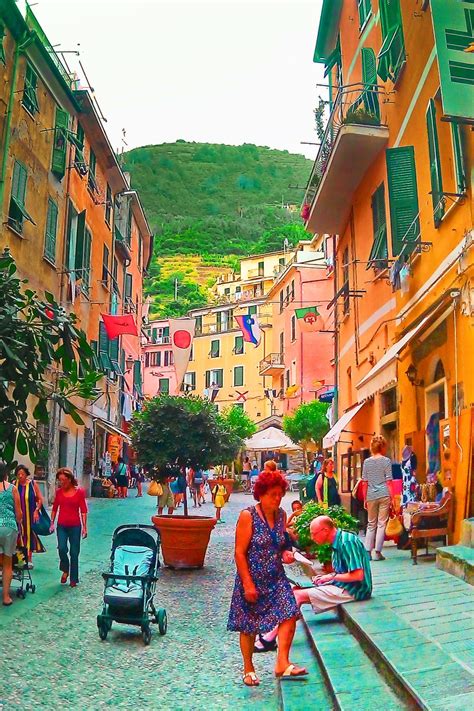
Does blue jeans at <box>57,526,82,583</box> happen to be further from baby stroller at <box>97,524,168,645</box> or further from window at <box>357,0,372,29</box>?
window at <box>357,0,372,29</box>

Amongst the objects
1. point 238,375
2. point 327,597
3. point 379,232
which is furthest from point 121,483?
point 238,375

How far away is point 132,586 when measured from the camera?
6879 mm

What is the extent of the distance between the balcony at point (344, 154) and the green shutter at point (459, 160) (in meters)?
4.94

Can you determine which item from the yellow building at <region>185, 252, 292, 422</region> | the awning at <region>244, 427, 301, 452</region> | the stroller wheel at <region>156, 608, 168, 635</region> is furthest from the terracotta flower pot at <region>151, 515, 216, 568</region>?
the yellow building at <region>185, 252, 292, 422</region>

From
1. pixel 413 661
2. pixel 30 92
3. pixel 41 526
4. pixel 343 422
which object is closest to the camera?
pixel 413 661

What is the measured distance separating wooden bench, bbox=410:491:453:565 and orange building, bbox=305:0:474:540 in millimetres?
232

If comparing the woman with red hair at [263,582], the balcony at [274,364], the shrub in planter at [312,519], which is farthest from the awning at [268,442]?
the woman with red hair at [263,582]

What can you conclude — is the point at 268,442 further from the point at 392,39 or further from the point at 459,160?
the point at 459,160

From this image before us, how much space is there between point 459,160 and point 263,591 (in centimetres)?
604

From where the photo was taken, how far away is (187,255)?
11850cm

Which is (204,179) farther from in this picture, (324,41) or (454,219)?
(454,219)

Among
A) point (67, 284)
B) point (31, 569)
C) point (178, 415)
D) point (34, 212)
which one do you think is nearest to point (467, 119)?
Result: point (178, 415)

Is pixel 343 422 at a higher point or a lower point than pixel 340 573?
higher

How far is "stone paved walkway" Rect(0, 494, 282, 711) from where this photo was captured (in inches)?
198
